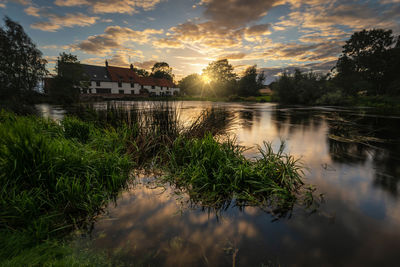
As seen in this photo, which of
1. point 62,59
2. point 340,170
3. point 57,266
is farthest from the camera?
point 62,59

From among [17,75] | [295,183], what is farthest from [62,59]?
[295,183]

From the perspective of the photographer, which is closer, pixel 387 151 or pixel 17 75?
pixel 387 151

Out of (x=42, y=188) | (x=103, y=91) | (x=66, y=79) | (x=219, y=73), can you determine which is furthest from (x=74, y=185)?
(x=219, y=73)

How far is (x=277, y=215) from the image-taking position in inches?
99.7

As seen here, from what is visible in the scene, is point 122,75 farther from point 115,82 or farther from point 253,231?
point 253,231

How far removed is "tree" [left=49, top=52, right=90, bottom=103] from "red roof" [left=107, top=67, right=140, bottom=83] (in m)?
21.1

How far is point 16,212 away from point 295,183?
4.32m

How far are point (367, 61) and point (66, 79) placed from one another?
63.4 meters

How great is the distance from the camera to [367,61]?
3706 cm

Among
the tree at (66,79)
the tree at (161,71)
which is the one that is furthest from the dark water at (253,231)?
the tree at (161,71)

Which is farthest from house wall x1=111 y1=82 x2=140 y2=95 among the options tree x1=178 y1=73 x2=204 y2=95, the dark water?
the dark water

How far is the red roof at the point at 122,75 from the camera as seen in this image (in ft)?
191

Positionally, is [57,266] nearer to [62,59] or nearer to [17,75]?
[17,75]

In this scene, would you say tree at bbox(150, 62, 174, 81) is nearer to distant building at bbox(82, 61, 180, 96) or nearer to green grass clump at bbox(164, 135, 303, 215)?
distant building at bbox(82, 61, 180, 96)
